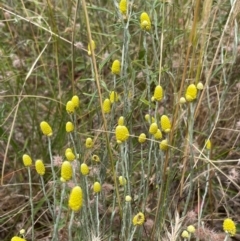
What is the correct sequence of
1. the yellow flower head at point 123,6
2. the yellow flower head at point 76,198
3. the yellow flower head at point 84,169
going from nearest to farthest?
the yellow flower head at point 76,198, the yellow flower head at point 84,169, the yellow flower head at point 123,6

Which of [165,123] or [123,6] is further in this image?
[123,6]

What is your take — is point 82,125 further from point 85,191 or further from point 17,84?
point 85,191

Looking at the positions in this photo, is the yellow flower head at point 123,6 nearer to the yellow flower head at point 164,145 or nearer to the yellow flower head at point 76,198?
the yellow flower head at point 164,145

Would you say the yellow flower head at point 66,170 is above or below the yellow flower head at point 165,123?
below

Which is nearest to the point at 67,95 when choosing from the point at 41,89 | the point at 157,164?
the point at 41,89

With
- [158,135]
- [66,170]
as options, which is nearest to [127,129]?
[158,135]

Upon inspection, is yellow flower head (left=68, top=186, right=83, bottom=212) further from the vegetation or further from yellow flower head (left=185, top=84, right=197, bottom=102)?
yellow flower head (left=185, top=84, right=197, bottom=102)

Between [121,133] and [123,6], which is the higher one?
[123,6]

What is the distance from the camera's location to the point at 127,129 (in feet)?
3.23

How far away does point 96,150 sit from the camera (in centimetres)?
126

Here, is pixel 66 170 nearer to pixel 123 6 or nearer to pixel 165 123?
pixel 165 123

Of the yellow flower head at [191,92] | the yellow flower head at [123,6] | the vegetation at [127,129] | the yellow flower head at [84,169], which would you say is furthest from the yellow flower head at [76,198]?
the yellow flower head at [123,6]

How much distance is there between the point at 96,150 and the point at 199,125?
35 cm

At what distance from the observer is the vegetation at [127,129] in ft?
3.23
